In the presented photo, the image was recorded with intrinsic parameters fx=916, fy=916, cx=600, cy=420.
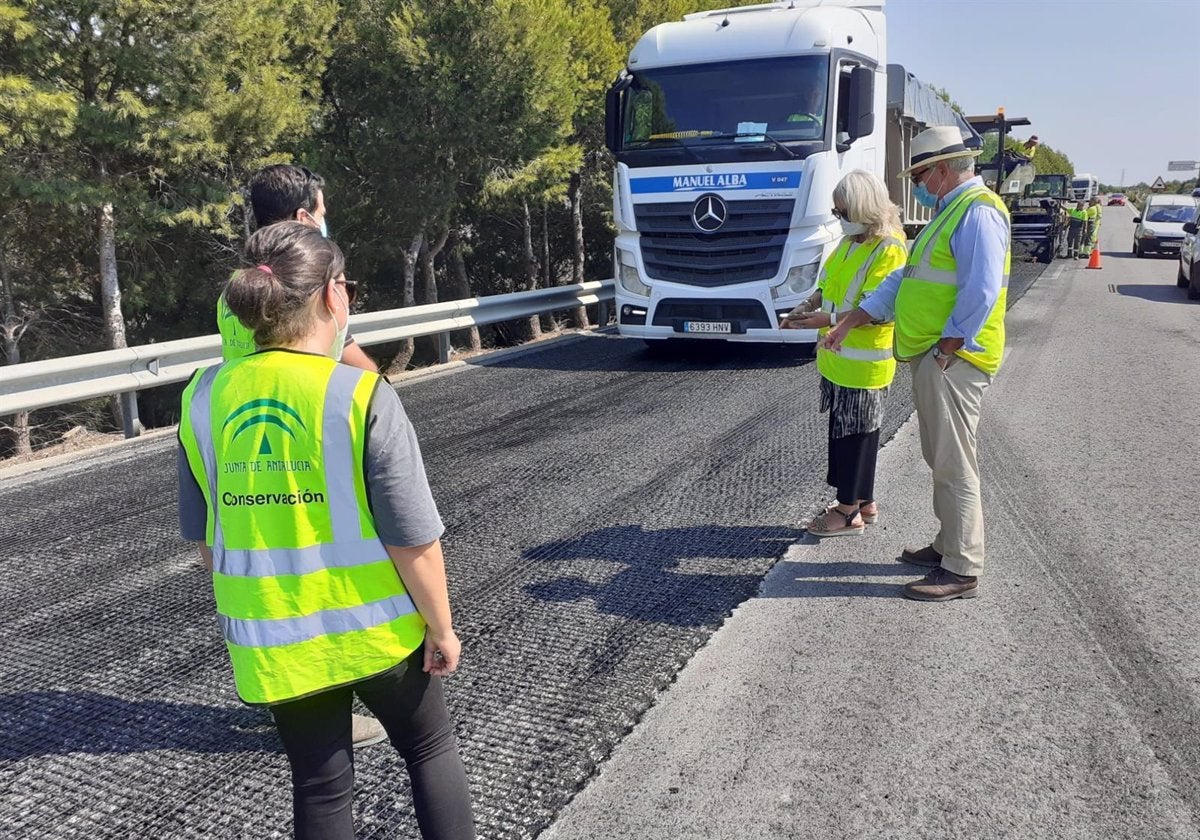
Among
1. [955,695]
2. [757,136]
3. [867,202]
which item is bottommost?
[955,695]

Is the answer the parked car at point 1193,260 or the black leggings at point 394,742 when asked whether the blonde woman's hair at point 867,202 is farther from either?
the parked car at point 1193,260

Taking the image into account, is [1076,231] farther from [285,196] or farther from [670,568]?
[285,196]

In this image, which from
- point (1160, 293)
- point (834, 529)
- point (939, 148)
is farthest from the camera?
point (1160, 293)

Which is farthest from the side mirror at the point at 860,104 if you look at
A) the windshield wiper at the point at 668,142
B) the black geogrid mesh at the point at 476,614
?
the black geogrid mesh at the point at 476,614

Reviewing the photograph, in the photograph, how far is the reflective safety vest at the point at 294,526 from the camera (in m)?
1.81

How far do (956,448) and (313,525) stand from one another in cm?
302

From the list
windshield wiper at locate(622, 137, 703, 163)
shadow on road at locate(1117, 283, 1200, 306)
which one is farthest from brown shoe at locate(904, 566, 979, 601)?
shadow on road at locate(1117, 283, 1200, 306)

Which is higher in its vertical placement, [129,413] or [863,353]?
[863,353]

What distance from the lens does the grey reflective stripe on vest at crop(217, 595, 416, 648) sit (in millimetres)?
1885

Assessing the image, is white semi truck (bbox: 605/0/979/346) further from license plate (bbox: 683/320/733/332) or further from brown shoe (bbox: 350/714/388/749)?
brown shoe (bbox: 350/714/388/749)

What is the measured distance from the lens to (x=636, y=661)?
11.3ft

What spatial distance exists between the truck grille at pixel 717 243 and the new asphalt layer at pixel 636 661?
12.1 ft

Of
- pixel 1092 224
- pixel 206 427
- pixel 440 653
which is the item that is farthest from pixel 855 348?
pixel 1092 224

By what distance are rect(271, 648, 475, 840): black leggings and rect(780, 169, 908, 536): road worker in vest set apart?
10.1 ft
